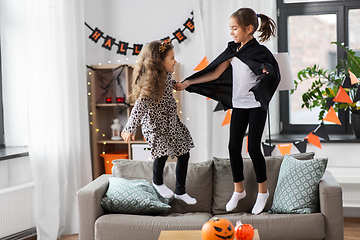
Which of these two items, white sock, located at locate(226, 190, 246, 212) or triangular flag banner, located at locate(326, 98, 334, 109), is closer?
white sock, located at locate(226, 190, 246, 212)

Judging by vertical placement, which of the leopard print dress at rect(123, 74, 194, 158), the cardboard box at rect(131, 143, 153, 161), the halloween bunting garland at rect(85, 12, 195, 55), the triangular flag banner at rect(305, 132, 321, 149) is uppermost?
the halloween bunting garland at rect(85, 12, 195, 55)

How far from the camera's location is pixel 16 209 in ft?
10.2

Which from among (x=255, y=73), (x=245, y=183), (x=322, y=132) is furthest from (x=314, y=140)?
(x=255, y=73)

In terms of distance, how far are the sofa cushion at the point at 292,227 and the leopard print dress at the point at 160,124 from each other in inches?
26.1

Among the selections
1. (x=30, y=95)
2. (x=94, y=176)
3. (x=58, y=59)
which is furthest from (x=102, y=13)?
(x=94, y=176)

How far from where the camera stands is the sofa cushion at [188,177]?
9.16 ft

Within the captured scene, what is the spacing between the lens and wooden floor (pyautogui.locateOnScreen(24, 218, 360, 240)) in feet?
10.3

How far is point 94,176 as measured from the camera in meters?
4.00

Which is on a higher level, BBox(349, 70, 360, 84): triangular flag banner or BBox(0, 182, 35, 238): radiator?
BBox(349, 70, 360, 84): triangular flag banner

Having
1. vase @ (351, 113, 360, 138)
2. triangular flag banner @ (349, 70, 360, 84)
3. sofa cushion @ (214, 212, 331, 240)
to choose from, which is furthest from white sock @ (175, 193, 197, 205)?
vase @ (351, 113, 360, 138)

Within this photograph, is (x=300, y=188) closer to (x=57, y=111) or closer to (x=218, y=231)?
(x=218, y=231)

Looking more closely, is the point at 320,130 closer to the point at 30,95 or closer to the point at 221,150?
the point at 221,150

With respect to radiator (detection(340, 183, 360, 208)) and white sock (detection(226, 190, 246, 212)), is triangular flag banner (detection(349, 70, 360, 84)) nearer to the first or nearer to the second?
radiator (detection(340, 183, 360, 208))

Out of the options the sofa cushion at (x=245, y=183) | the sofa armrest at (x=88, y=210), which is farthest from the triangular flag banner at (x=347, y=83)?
the sofa armrest at (x=88, y=210)
